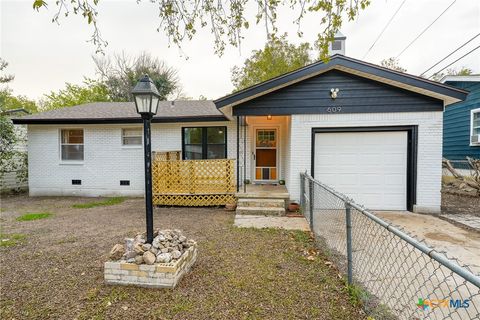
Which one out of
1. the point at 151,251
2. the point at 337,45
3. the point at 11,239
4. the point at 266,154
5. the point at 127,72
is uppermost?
the point at 127,72

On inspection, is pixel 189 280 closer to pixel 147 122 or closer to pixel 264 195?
pixel 147 122

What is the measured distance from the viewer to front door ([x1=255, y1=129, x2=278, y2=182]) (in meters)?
8.98

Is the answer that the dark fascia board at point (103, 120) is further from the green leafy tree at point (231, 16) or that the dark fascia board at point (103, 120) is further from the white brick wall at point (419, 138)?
the green leafy tree at point (231, 16)

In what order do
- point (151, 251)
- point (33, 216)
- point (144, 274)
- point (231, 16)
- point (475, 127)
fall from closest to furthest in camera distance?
point (144, 274), point (151, 251), point (231, 16), point (33, 216), point (475, 127)

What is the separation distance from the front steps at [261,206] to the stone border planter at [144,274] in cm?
341

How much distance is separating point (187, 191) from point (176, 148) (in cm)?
232

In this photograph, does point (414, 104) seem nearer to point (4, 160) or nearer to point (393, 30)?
point (393, 30)

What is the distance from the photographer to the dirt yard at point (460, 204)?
6.54 meters

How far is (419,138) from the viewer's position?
639 centimetres

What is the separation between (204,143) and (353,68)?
17.1 ft

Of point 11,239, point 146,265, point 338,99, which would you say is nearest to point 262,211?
point 338,99

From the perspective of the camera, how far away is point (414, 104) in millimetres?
6371

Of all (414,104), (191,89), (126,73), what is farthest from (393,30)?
(126,73)

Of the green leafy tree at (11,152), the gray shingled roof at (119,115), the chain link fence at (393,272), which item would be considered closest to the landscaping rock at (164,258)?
the chain link fence at (393,272)
